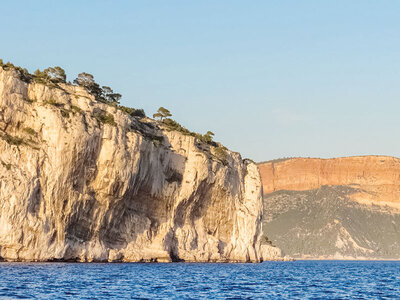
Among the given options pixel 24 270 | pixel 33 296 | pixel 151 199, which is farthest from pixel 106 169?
pixel 33 296

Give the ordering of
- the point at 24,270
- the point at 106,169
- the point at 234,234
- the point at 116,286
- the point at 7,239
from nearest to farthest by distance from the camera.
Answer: the point at 116,286 → the point at 24,270 → the point at 7,239 → the point at 106,169 → the point at 234,234

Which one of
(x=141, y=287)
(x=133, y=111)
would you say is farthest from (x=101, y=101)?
(x=141, y=287)

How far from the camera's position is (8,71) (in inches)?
2869

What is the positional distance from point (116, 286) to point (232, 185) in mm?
53186

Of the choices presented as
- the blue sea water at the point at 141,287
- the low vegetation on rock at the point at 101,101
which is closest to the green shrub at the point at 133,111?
the low vegetation on rock at the point at 101,101

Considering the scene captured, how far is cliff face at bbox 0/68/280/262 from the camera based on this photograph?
227 feet

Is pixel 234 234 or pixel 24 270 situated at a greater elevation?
pixel 234 234

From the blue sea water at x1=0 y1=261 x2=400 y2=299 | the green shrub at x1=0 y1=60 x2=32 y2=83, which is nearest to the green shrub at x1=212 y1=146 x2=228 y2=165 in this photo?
the green shrub at x1=0 y1=60 x2=32 y2=83

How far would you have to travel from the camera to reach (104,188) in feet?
254

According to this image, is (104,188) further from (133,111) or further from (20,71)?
(133,111)

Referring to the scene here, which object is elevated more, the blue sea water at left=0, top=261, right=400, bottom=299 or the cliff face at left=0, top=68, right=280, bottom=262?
the cliff face at left=0, top=68, right=280, bottom=262

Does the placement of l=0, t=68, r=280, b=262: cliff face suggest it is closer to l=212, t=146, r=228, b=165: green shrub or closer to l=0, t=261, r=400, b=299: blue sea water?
l=212, t=146, r=228, b=165: green shrub

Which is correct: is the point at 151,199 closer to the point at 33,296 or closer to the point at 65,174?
the point at 65,174

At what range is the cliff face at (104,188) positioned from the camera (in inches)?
2726
